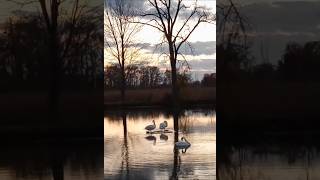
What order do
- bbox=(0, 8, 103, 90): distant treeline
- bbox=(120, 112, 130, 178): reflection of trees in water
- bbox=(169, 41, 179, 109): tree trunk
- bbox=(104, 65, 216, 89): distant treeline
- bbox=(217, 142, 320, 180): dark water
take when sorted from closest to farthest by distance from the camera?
bbox=(217, 142, 320, 180): dark water
bbox=(120, 112, 130, 178): reflection of trees in water
bbox=(0, 8, 103, 90): distant treeline
bbox=(169, 41, 179, 109): tree trunk
bbox=(104, 65, 216, 89): distant treeline

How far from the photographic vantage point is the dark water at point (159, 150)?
6504 millimetres

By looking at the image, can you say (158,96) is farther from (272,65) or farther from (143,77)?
(272,65)

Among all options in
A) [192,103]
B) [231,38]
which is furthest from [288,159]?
[192,103]

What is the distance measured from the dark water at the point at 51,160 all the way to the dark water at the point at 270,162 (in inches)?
60.4

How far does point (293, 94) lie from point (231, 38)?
139 centimetres

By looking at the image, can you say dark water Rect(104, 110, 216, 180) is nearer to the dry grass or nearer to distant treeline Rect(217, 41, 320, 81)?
the dry grass

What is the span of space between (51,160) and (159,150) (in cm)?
155

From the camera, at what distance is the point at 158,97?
1517 cm

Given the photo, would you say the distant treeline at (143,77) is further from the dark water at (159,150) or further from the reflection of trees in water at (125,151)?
the reflection of trees in water at (125,151)

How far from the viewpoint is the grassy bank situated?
14.5m

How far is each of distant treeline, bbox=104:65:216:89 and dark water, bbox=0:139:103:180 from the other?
5550 mm

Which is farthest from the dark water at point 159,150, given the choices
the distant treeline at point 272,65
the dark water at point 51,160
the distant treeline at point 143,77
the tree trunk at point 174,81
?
the distant treeline at point 272,65

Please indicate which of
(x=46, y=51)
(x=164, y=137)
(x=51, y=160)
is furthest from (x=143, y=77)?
(x=51, y=160)

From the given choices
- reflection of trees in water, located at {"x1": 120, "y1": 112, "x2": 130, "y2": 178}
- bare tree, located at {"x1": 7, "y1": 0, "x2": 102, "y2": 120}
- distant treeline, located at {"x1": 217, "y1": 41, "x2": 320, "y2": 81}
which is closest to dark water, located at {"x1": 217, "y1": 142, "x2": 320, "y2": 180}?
reflection of trees in water, located at {"x1": 120, "y1": 112, "x2": 130, "y2": 178}
